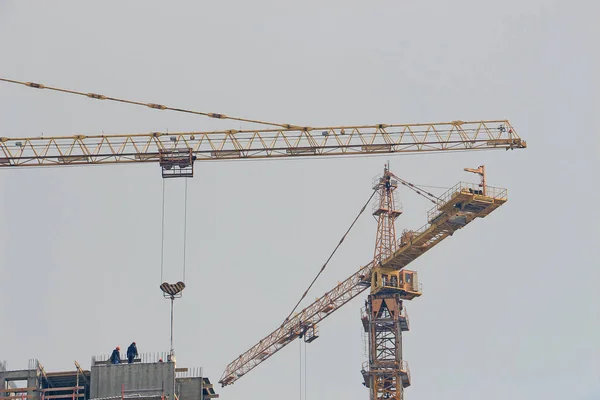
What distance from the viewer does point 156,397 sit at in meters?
172

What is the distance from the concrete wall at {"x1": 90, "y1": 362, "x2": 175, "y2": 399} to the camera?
6821 inches

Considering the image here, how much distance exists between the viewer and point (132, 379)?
173875 mm

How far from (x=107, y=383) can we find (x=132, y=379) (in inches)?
92.8

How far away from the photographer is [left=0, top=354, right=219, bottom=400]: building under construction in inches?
6821

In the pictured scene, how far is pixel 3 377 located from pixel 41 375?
353 centimetres

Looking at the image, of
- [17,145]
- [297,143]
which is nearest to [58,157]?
[17,145]

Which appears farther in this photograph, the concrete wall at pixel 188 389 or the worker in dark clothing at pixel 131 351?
the concrete wall at pixel 188 389

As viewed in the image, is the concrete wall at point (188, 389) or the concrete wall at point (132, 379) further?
the concrete wall at point (188, 389)

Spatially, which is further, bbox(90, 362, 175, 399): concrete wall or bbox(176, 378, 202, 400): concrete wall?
bbox(176, 378, 202, 400): concrete wall

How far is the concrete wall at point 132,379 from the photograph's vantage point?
173 m

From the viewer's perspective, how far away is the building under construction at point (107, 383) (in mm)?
173250

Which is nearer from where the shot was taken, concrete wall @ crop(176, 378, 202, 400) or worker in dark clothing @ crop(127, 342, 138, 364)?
worker in dark clothing @ crop(127, 342, 138, 364)

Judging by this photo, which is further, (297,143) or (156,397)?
(297,143)

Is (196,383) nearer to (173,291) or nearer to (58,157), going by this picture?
(173,291)
